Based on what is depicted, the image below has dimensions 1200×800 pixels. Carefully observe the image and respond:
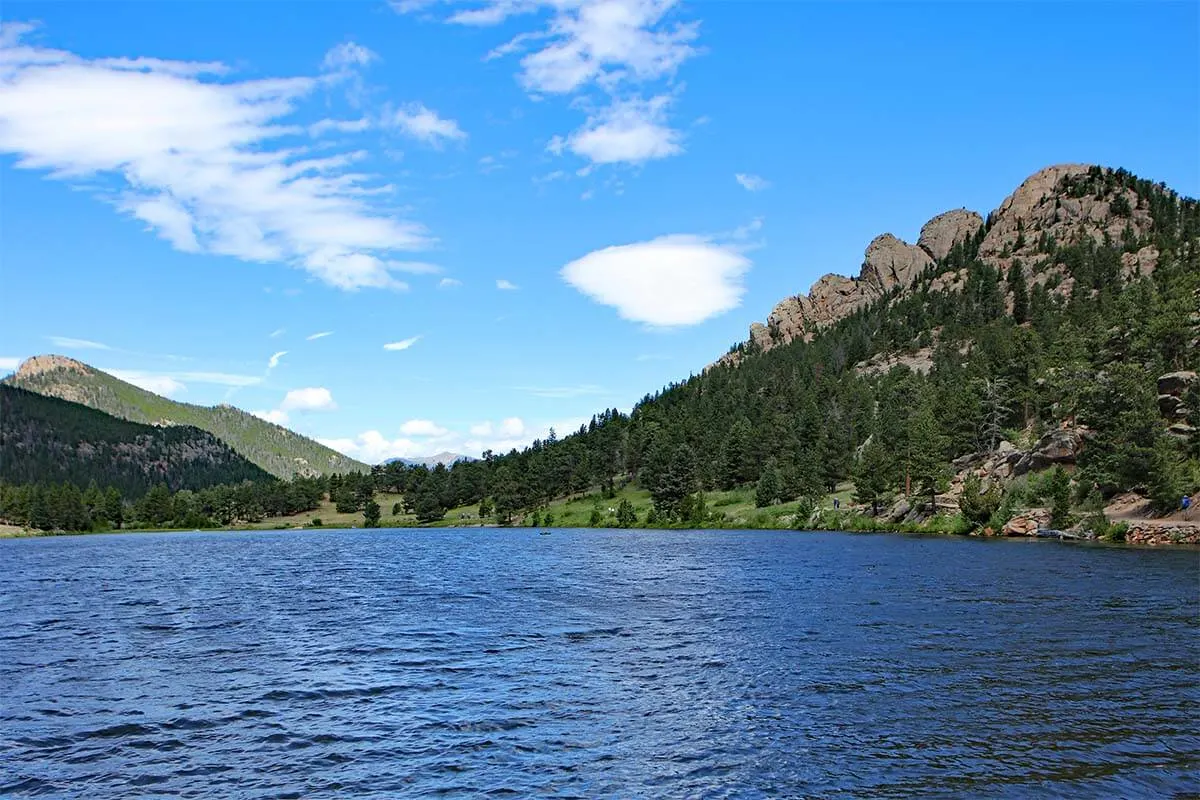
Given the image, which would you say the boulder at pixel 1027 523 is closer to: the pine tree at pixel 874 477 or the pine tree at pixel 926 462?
the pine tree at pixel 926 462

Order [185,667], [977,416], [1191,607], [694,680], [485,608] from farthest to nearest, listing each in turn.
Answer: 1. [977,416]
2. [485,608]
3. [1191,607]
4. [185,667]
5. [694,680]

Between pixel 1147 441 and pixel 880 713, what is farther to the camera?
pixel 1147 441

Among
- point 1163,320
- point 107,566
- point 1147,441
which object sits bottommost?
point 107,566

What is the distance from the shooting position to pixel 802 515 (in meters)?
142

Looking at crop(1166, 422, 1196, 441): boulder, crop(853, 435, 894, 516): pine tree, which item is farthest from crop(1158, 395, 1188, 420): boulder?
crop(853, 435, 894, 516): pine tree

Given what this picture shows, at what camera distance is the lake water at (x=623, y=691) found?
1844 centimetres

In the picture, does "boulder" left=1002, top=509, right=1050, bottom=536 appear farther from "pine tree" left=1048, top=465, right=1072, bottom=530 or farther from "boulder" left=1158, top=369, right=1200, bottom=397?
"boulder" left=1158, top=369, right=1200, bottom=397

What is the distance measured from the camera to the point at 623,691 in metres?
26.2

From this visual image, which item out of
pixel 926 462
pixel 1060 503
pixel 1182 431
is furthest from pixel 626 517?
pixel 1182 431

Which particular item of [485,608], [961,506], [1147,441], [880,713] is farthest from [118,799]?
[961,506]

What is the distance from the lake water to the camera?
1844 cm

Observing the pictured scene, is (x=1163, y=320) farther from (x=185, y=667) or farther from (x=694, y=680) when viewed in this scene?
(x=185, y=667)

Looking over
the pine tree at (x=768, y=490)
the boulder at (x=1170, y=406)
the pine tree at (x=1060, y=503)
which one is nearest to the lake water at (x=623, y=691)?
the pine tree at (x=1060, y=503)

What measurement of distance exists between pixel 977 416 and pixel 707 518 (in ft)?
186
